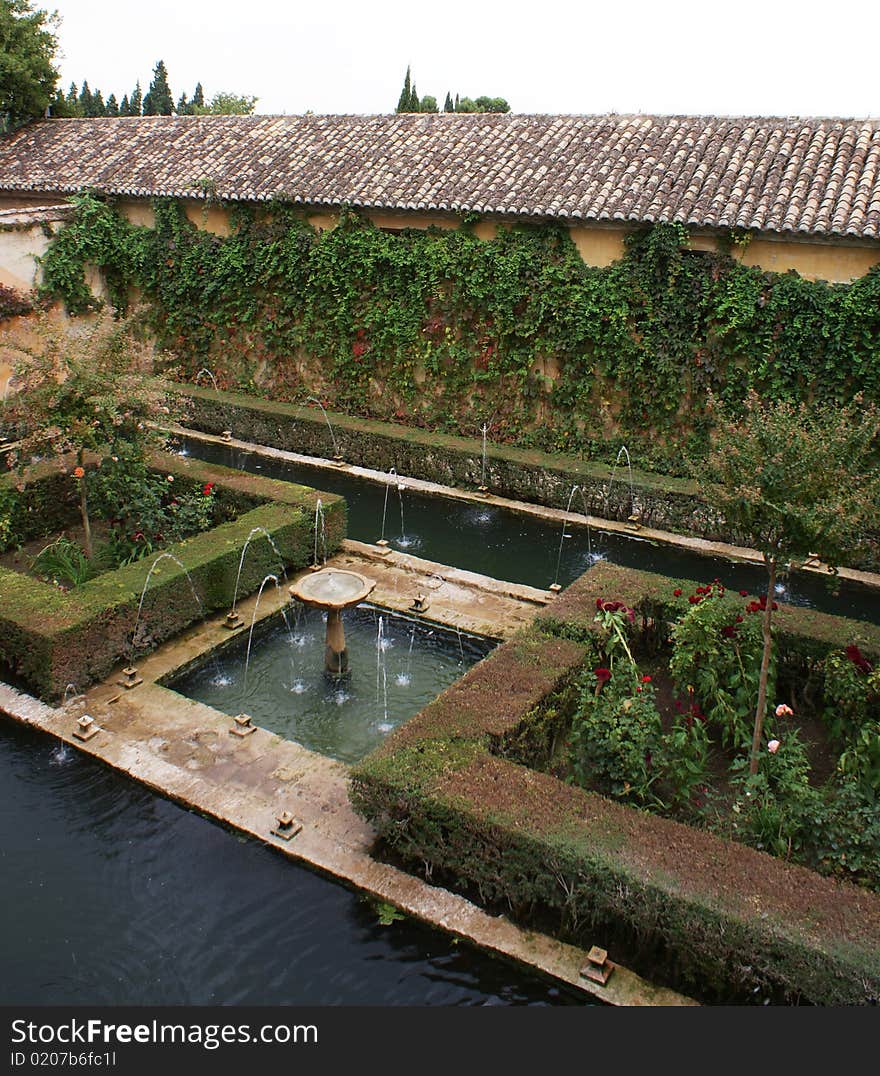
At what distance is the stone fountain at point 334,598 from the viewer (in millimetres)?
7965

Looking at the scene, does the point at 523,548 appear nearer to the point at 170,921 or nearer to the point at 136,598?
the point at 136,598

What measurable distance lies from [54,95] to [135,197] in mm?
6582

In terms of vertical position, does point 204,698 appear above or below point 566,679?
below

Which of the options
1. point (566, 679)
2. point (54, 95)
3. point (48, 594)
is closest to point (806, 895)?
point (566, 679)

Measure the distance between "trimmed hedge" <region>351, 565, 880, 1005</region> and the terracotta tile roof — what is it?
8244mm

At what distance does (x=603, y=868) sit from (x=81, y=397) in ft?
23.2

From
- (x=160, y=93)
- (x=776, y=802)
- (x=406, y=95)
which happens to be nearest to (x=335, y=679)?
(x=776, y=802)

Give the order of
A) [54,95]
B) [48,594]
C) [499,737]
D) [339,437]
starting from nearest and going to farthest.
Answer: [499,737] → [48,594] → [339,437] → [54,95]

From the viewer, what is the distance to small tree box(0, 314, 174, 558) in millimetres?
9094

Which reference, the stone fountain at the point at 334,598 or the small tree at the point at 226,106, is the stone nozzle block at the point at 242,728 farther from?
the small tree at the point at 226,106

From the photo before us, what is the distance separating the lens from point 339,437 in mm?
14406

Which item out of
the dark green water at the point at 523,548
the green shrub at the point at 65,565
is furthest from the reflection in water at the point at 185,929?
the dark green water at the point at 523,548

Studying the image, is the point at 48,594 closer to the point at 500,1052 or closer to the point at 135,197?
the point at 500,1052

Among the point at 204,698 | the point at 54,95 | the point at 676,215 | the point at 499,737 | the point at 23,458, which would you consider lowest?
the point at 204,698
